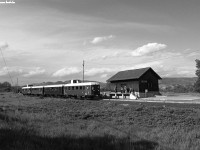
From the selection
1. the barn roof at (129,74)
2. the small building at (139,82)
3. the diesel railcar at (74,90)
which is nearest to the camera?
the diesel railcar at (74,90)

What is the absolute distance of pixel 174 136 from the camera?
10.9 metres

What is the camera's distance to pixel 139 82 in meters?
47.8

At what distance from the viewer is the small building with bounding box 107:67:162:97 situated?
157 feet

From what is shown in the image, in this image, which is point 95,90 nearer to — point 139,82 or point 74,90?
point 74,90

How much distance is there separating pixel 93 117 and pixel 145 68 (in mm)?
31707

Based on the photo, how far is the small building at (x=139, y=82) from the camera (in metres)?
48.0

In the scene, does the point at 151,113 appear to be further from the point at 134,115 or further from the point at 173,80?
the point at 173,80

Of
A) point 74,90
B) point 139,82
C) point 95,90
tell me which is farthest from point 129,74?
point 74,90

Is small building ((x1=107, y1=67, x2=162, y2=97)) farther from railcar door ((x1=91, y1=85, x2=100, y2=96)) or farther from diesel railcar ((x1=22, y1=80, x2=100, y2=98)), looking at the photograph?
diesel railcar ((x1=22, y1=80, x2=100, y2=98))

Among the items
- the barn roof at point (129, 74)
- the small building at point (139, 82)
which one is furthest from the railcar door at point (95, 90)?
the barn roof at point (129, 74)

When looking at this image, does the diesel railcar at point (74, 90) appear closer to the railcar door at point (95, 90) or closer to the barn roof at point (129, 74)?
the railcar door at point (95, 90)

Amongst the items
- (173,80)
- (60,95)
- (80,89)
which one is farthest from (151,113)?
(173,80)

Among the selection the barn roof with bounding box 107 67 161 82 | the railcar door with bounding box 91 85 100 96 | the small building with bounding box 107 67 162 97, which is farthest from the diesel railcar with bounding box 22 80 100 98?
the barn roof with bounding box 107 67 161 82

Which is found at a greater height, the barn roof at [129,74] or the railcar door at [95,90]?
the barn roof at [129,74]
